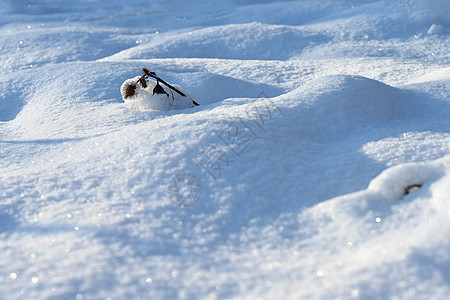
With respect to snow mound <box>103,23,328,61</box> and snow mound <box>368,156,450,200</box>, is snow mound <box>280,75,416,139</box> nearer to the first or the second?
snow mound <box>368,156,450,200</box>

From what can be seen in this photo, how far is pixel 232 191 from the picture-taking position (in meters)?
0.96

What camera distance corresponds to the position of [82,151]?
1.18 m

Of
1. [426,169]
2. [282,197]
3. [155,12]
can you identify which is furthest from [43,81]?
[155,12]

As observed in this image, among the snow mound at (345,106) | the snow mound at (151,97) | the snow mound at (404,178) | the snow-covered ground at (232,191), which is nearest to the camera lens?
the snow-covered ground at (232,191)

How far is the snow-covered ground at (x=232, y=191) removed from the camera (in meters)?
0.73

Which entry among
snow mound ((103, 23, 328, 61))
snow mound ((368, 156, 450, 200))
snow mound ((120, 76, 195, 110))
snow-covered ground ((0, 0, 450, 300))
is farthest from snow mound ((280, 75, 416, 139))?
snow mound ((103, 23, 328, 61))

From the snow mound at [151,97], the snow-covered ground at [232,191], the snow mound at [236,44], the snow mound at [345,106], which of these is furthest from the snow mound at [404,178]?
the snow mound at [236,44]

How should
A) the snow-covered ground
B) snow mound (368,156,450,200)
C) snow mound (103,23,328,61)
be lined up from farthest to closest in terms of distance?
snow mound (103,23,328,61) → snow mound (368,156,450,200) → the snow-covered ground

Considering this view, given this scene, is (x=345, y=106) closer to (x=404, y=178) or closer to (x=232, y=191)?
(x=404, y=178)

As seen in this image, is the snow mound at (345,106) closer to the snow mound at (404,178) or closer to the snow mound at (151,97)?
the snow mound at (404,178)

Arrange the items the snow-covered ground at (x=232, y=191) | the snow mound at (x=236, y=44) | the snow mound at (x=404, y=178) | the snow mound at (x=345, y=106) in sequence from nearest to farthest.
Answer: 1. the snow-covered ground at (x=232, y=191)
2. the snow mound at (x=404, y=178)
3. the snow mound at (x=345, y=106)
4. the snow mound at (x=236, y=44)

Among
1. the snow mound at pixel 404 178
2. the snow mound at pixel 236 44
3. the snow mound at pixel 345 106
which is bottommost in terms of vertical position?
the snow mound at pixel 404 178

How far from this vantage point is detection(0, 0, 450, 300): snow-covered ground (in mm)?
731

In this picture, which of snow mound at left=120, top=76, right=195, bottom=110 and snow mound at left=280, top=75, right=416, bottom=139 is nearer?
snow mound at left=280, top=75, right=416, bottom=139
